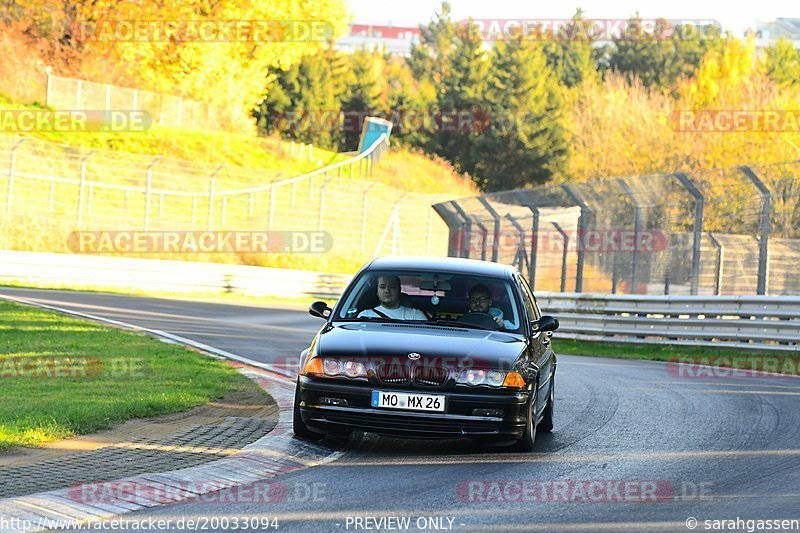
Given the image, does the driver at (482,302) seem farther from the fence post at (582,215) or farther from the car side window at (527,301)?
the fence post at (582,215)

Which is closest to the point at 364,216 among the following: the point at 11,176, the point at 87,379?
the point at 11,176

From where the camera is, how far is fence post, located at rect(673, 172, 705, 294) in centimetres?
1900

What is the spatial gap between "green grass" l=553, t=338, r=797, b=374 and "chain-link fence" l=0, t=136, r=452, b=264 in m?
16.3

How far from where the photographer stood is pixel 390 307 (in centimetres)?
967

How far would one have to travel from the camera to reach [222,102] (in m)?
55.2

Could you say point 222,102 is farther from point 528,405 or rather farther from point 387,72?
point 387,72

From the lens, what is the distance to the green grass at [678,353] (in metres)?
17.7

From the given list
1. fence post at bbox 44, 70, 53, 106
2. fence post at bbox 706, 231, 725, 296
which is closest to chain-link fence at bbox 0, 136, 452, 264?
fence post at bbox 44, 70, 53, 106

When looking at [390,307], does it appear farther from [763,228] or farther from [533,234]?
[533,234]

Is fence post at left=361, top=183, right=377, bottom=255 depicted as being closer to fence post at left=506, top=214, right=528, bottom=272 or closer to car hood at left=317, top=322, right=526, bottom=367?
fence post at left=506, top=214, right=528, bottom=272

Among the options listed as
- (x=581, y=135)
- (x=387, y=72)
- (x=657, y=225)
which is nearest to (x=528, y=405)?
(x=657, y=225)

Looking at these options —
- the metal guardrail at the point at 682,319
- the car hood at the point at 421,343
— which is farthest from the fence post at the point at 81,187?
the car hood at the point at 421,343

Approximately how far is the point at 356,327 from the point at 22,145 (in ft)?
90.8

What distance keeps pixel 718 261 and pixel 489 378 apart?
1199 centimetres
